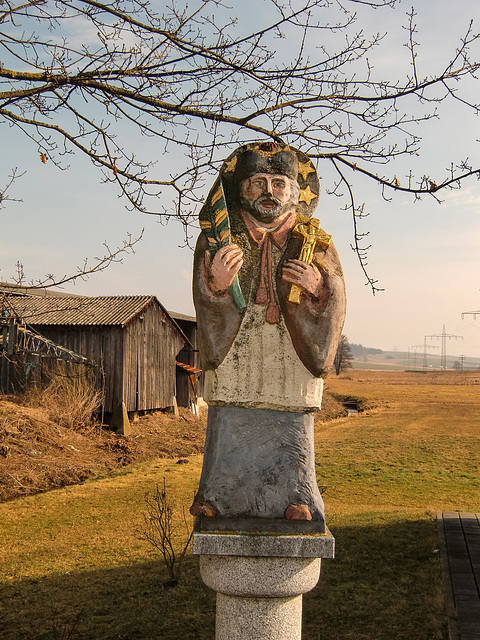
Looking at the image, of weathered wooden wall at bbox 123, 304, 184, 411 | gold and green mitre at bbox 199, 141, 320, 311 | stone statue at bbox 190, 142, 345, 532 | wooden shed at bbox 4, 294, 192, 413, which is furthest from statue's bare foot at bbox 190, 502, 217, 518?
weathered wooden wall at bbox 123, 304, 184, 411

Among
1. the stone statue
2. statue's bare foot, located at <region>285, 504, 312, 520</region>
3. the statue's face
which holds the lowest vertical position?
statue's bare foot, located at <region>285, 504, 312, 520</region>

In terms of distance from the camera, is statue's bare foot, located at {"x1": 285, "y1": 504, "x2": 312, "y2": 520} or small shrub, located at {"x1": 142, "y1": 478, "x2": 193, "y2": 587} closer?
statue's bare foot, located at {"x1": 285, "y1": 504, "x2": 312, "y2": 520}

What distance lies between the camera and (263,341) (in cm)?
397

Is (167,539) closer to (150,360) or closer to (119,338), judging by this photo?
(119,338)

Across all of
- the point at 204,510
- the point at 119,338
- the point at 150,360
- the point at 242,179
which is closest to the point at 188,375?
the point at 150,360

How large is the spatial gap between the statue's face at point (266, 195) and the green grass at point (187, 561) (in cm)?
411

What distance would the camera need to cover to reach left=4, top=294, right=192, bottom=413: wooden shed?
59.7ft

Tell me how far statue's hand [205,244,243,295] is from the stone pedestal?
1.53m

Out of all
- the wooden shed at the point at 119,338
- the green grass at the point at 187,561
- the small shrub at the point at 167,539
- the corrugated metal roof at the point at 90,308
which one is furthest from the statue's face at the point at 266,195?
the corrugated metal roof at the point at 90,308

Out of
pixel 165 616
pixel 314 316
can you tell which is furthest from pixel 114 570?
pixel 314 316

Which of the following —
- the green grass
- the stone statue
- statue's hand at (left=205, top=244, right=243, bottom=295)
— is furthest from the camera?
the green grass

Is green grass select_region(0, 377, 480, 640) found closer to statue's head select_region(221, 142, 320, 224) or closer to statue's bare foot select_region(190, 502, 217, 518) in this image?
statue's bare foot select_region(190, 502, 217, 518)

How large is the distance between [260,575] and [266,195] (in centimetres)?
242

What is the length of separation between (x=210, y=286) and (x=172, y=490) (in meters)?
9.12
